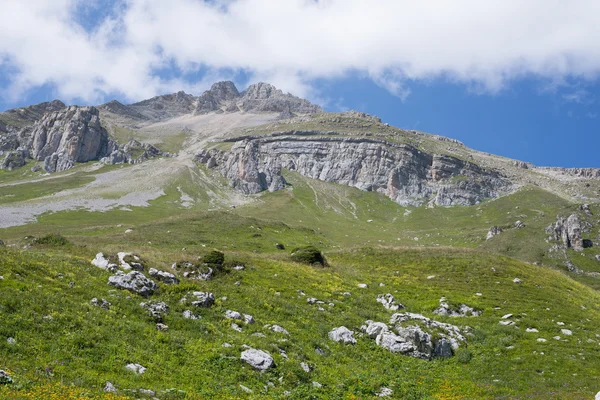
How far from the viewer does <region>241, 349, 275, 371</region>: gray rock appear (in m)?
18.4

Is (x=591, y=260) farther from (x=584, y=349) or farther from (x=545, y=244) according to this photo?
(x=584, y=349)

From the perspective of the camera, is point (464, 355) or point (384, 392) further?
point (464, 355)

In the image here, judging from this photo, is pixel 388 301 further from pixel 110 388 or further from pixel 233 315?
pixel 110 388

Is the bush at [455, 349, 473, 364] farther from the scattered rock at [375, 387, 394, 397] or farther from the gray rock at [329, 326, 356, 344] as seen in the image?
the scattered rock at [375, 387, 394, 397]

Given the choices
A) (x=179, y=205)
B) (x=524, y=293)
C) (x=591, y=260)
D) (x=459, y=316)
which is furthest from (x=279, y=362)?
(x=179, y=205)

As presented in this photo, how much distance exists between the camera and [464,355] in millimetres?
24984

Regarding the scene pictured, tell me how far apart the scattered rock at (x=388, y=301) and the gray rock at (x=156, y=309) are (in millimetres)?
18463

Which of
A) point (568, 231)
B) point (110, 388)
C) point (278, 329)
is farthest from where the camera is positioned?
point (568, 231)

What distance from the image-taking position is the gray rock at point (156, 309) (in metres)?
21.3

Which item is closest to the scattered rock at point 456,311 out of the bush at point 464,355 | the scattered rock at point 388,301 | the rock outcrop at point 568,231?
the scattered rock at point 388,301

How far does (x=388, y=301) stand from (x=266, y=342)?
1591 cm

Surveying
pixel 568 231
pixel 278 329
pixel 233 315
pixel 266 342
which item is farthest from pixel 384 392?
pixel 568 231

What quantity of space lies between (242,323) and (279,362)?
15.9 ft

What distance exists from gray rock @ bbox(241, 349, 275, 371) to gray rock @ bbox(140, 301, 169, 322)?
5.65 m
